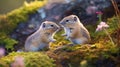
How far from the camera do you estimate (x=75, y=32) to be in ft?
26.2

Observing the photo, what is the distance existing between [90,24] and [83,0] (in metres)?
0.66

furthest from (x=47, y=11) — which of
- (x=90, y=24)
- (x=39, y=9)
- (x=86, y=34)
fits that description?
(x=86, y=34)

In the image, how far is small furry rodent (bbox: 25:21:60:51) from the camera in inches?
321

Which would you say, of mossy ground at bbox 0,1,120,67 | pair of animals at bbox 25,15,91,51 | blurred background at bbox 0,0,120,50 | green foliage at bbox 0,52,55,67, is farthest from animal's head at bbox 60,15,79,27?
green foliage at bbox 0,52,55,67

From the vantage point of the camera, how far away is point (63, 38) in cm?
875

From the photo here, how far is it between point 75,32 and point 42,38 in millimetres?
633

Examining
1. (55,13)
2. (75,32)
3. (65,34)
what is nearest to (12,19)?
(55,13)

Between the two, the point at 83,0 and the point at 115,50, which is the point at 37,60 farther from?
the point at 83,0

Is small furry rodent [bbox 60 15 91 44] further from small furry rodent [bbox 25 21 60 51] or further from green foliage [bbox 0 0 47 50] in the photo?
green foliage [bbox 0 0 47 50]

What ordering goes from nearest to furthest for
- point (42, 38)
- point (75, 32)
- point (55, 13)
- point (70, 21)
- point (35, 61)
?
1. point (35, 61)
2. point (75, 32)
3. point (70, 21)
4. point (42, 38)
5. point (55, 13)

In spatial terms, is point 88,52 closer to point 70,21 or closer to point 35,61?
point 35,61

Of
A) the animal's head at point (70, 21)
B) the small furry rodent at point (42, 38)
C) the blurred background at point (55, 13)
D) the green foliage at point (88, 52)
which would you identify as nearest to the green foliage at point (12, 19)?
the blurred background at point (55, 13)

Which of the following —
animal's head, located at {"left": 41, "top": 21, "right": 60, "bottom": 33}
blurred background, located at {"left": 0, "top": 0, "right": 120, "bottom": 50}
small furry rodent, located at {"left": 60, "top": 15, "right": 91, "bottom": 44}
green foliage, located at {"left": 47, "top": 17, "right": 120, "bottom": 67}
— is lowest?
green foliage, located at {"left": 47, "top": 17, "right": 120, "bottom": 67}

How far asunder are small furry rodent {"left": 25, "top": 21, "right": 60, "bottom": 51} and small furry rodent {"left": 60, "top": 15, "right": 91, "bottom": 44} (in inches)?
10.1
